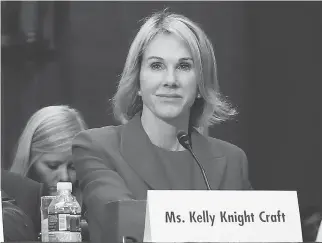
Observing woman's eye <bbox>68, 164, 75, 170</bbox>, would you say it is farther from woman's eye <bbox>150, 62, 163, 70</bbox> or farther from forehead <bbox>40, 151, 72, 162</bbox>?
woman's eye <bbox>150, 62, 163, 70</bbox>

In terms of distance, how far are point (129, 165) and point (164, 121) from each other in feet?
1.02

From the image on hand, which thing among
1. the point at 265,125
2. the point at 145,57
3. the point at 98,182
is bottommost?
the point at 98,182

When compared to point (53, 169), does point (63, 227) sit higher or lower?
Answer: lower

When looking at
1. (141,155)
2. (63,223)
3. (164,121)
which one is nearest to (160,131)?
(164,121)

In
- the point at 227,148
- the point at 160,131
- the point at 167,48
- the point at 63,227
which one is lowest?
the point at 63,227

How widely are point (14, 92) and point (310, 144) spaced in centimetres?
165

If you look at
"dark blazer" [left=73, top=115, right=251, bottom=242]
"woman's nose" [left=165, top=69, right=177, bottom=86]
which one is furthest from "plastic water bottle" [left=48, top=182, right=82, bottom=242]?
"woman's nose" [left=165, top=69, right=177, bottom=86]

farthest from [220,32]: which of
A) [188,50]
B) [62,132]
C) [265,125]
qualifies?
[62,132]

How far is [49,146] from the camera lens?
13.1ft

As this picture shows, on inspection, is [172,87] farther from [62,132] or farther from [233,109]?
[62,132]

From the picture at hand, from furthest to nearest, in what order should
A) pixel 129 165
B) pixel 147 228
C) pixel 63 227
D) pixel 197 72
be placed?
pixel 197 72
pixel 129 165
pixel 63 227
pixel 147 228

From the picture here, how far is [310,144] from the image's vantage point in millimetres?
4195

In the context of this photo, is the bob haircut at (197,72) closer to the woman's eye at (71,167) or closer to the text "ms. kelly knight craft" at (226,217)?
the woman's eye at (71,167)

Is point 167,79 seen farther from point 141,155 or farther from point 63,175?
point 63,175
